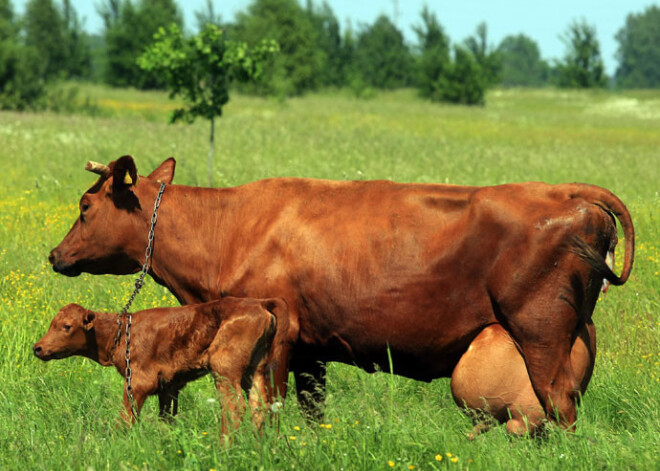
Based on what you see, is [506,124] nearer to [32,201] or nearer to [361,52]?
[32,201]

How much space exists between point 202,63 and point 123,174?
10116mm

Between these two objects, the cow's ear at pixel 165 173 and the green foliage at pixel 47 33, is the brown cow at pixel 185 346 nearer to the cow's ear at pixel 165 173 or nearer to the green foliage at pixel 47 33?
the cow's ear at pixel 165 173

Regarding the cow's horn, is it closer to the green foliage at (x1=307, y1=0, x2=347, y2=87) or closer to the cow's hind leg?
the cow's hind leg

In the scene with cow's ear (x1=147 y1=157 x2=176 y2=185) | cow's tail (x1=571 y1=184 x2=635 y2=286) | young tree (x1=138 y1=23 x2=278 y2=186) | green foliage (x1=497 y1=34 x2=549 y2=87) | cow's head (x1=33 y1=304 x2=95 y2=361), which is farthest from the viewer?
green foliage (x1=497 y1=34 x2=549 y2=87)

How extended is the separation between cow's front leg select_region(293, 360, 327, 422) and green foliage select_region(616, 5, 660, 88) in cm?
15122

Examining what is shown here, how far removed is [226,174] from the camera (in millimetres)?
14352

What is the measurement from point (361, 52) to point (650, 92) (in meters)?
31.9

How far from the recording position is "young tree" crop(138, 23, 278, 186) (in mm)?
14461

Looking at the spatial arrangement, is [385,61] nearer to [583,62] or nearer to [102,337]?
[583,62]

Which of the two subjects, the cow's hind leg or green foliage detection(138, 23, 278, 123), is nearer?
the cow's hind leg

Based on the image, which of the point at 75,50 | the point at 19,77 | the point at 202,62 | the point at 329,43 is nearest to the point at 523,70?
the point at 329,43

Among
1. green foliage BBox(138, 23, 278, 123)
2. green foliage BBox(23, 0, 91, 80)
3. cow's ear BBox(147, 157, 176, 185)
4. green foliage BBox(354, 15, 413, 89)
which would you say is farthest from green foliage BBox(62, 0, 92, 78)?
cow's ear BBox(147, 157, 176, 185)

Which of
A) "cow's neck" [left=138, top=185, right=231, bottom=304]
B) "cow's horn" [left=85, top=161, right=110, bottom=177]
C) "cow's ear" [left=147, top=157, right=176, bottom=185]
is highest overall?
"cow's horn" [left=85, top=161, right=110, bottom=177]

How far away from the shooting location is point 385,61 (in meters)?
80.6
